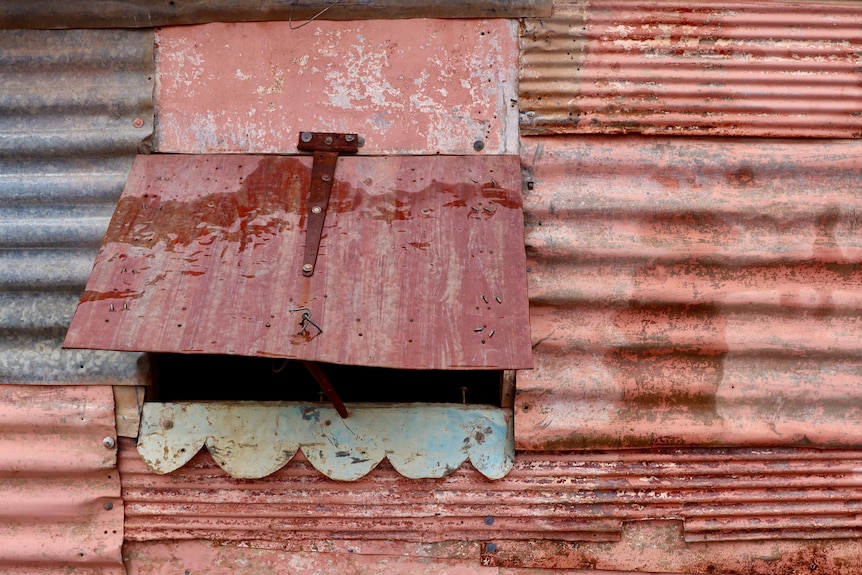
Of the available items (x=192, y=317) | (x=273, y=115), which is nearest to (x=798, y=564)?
(x=192, y=317)

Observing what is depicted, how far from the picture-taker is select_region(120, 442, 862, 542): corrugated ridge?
2.98 m

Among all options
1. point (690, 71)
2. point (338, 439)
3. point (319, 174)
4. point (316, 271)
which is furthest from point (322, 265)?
point (690, 71)

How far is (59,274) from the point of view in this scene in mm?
3018

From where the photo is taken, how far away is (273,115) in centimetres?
299

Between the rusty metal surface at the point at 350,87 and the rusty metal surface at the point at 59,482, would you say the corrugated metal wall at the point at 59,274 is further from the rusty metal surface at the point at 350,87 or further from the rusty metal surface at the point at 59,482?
the rusty metal surface at the point at 350,87

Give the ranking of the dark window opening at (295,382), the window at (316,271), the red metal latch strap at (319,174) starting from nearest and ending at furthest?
the window at (316,271)
the red metal latch strap at (319,174)
the dark window opening at (295,382)

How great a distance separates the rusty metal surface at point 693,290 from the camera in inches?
117

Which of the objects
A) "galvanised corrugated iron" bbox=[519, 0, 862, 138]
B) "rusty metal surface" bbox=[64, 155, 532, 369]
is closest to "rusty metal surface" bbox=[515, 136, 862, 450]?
"galvanised corrugated iron" bbox=[519, 0, 862, 138]

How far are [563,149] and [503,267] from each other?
709 millimetres

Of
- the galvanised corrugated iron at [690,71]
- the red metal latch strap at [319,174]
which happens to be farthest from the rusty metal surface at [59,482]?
the galvanised corrugated iron at [690,71]

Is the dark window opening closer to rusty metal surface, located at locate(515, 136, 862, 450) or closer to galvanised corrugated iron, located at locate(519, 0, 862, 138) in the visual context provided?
rusty metal surface, located at locate(515, 136, 862, 450)

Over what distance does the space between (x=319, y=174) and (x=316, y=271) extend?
47 cm

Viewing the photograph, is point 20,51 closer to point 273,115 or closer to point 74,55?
point 74,55

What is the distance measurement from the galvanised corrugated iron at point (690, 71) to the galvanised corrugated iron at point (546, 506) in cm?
138
